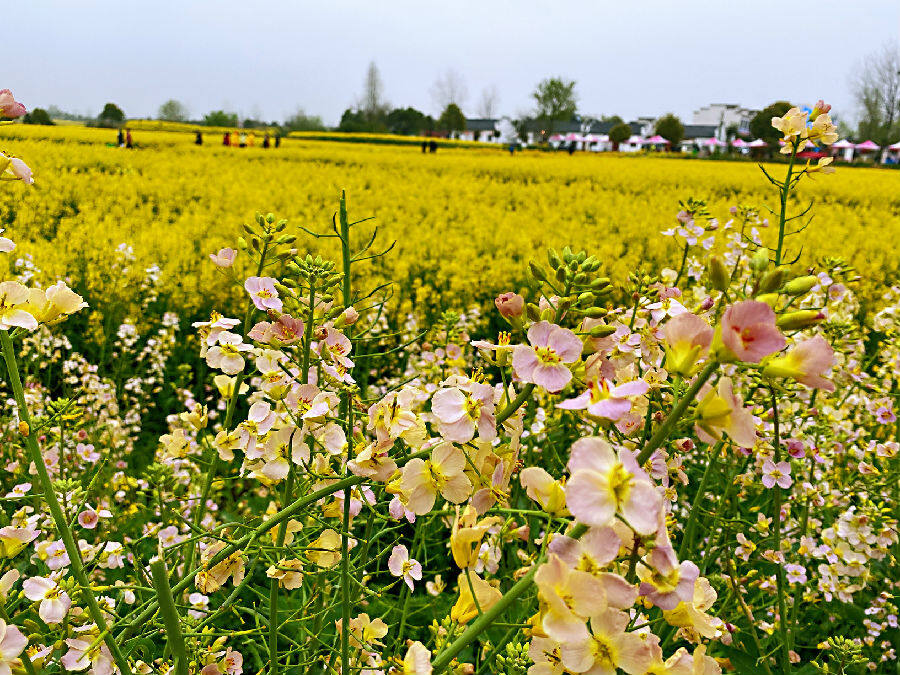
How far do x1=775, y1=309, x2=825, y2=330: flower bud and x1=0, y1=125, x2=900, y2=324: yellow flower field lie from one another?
8.60 ft

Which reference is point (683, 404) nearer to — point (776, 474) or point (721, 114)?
point (776, 474)

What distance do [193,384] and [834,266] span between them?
4.12m

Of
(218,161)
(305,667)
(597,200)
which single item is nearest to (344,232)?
(305,667)

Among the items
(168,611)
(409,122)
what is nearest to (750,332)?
(168,611)

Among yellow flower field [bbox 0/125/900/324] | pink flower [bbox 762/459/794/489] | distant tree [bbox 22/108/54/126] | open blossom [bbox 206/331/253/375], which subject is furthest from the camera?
distant tree [bbox 22/108/54/126]

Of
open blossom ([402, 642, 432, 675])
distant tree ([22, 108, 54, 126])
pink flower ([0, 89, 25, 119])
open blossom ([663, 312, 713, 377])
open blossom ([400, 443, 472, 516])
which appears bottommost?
open blossom ([402, 642, 432, 675])

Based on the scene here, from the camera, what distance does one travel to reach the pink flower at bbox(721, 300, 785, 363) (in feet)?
1.63

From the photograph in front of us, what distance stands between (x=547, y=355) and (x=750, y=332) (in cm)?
20

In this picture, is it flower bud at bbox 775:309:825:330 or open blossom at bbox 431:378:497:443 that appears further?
open blossom at bbox 431:378:497:443

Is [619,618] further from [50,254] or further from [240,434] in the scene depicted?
[50,254]

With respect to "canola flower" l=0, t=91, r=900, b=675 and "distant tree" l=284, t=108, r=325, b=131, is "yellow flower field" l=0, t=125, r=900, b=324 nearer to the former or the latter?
"canola flower" l=0, t=91, r=900, b=675

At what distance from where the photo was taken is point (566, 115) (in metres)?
55.6

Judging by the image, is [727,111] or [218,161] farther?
[727,111]

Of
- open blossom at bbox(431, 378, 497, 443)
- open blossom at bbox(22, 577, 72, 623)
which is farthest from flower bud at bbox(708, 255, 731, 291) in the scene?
open blossom at bbox(22, 577, 72, 623)
